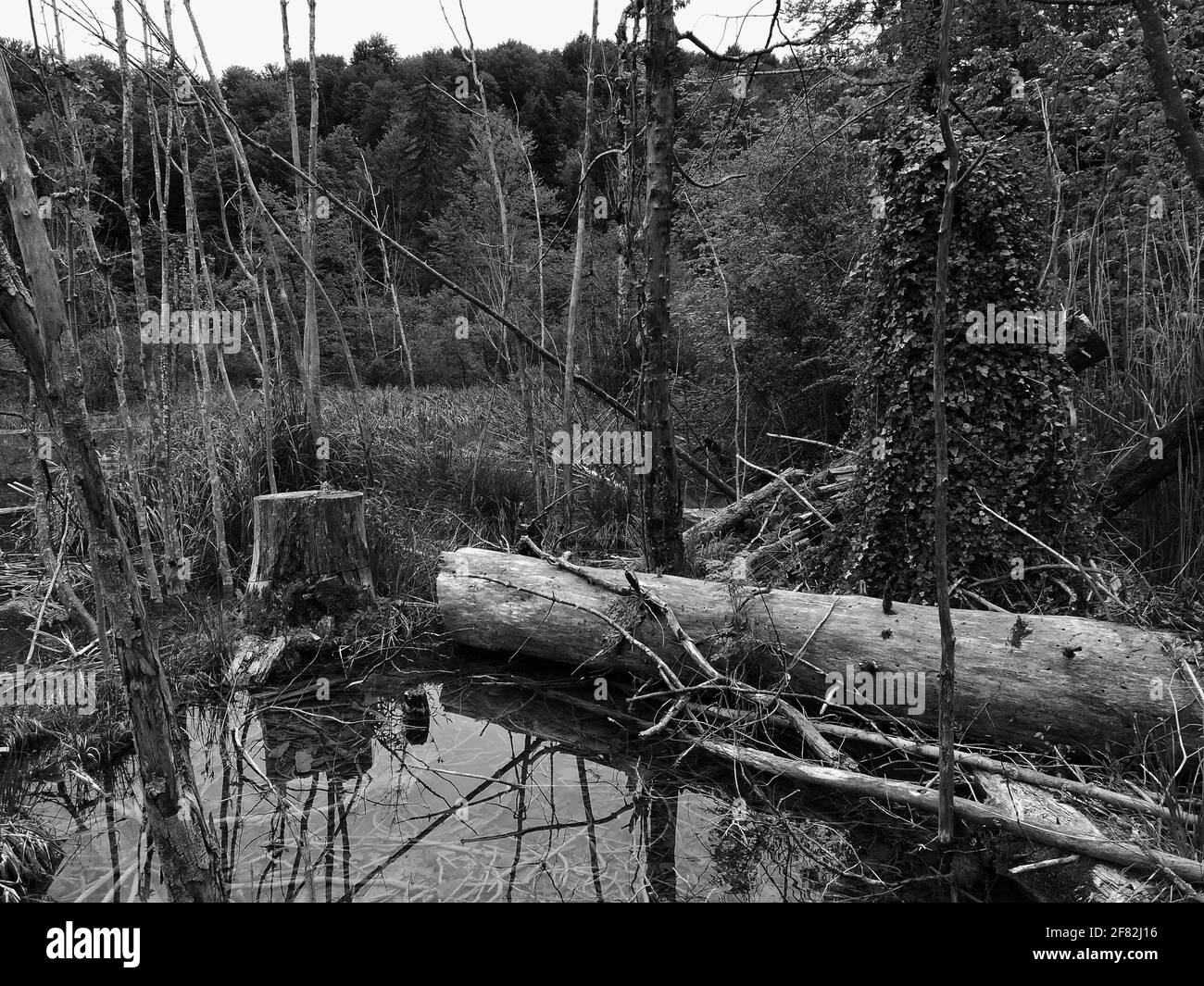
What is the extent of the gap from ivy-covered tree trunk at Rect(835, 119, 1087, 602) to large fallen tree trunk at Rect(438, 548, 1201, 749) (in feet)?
1.07

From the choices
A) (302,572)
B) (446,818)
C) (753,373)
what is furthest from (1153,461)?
(302,572)

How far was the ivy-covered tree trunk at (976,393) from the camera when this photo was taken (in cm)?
344

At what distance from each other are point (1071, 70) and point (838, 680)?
21.9 ft

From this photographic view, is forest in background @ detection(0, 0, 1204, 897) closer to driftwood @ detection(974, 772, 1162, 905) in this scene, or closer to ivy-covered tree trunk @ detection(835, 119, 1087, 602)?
ivy-covered tree trunk @ detection(835, 119, 1087, 602)

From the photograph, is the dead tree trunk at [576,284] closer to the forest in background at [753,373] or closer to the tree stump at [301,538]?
the forest in background at [753,373]

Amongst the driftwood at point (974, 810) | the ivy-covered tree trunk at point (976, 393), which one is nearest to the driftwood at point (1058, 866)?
the driftwood at point (974, 810)

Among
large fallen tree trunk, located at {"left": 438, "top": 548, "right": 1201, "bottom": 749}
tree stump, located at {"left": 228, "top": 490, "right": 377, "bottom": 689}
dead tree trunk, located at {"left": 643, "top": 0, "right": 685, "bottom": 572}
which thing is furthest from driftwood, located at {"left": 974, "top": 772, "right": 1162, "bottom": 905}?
tree stump, located at {"left": 228, "top": 490, "right": 377, "bottom": 689}

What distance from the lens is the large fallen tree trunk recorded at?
9.12 ft

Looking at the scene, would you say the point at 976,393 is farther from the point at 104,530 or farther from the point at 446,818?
the point at 104,530

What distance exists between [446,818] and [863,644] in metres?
1.81

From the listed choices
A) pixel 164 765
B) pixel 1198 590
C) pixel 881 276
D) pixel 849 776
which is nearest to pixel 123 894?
pixel 164 765

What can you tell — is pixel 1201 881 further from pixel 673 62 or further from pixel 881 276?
pixel 673 62

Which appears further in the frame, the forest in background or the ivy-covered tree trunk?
the ivy-covered tree trunk

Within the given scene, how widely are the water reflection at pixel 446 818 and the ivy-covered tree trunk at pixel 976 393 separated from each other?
1384 mm
